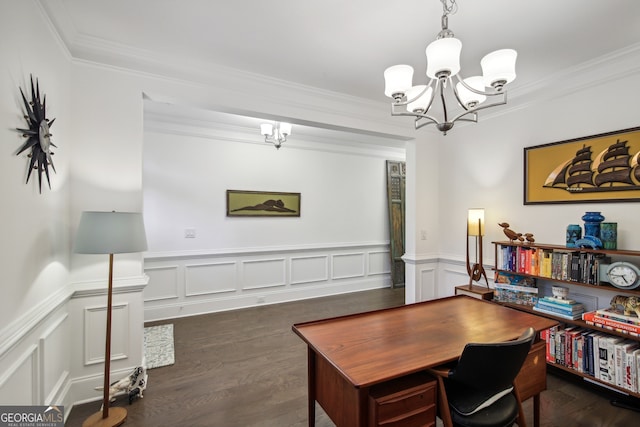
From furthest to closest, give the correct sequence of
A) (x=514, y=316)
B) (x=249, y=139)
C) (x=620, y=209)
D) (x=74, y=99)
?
(x=249, y=139) → (x=620, y=209) → (x=74, y=99) → (x=514, y=316)

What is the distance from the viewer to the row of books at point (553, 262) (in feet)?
7.55

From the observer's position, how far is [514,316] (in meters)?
1.93

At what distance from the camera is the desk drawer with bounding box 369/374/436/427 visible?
1269mm

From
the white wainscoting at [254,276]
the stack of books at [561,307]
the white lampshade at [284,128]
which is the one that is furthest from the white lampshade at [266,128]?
the stack of books at [561,307]

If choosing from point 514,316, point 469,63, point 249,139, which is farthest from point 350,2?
point 249,139

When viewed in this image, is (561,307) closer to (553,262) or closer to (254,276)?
(553,262)

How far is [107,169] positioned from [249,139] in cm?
232

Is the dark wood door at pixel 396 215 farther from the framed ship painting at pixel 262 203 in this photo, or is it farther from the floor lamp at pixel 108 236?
the floor lamp at pixel 108 236

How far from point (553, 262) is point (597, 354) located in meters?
0.72

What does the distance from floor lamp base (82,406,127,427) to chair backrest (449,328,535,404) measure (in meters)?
2.12

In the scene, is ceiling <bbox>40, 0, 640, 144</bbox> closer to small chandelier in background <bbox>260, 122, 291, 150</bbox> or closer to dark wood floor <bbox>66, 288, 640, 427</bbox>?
small chandelier in background <bbox>260, 122, 291, 150</bbox>

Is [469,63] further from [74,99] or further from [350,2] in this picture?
[74,99]

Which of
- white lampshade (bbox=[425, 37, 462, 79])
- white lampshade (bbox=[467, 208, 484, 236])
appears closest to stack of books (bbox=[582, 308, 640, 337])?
white lampshade (bbox=[467, 208, 484, 236])

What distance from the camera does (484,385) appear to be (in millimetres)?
1347
